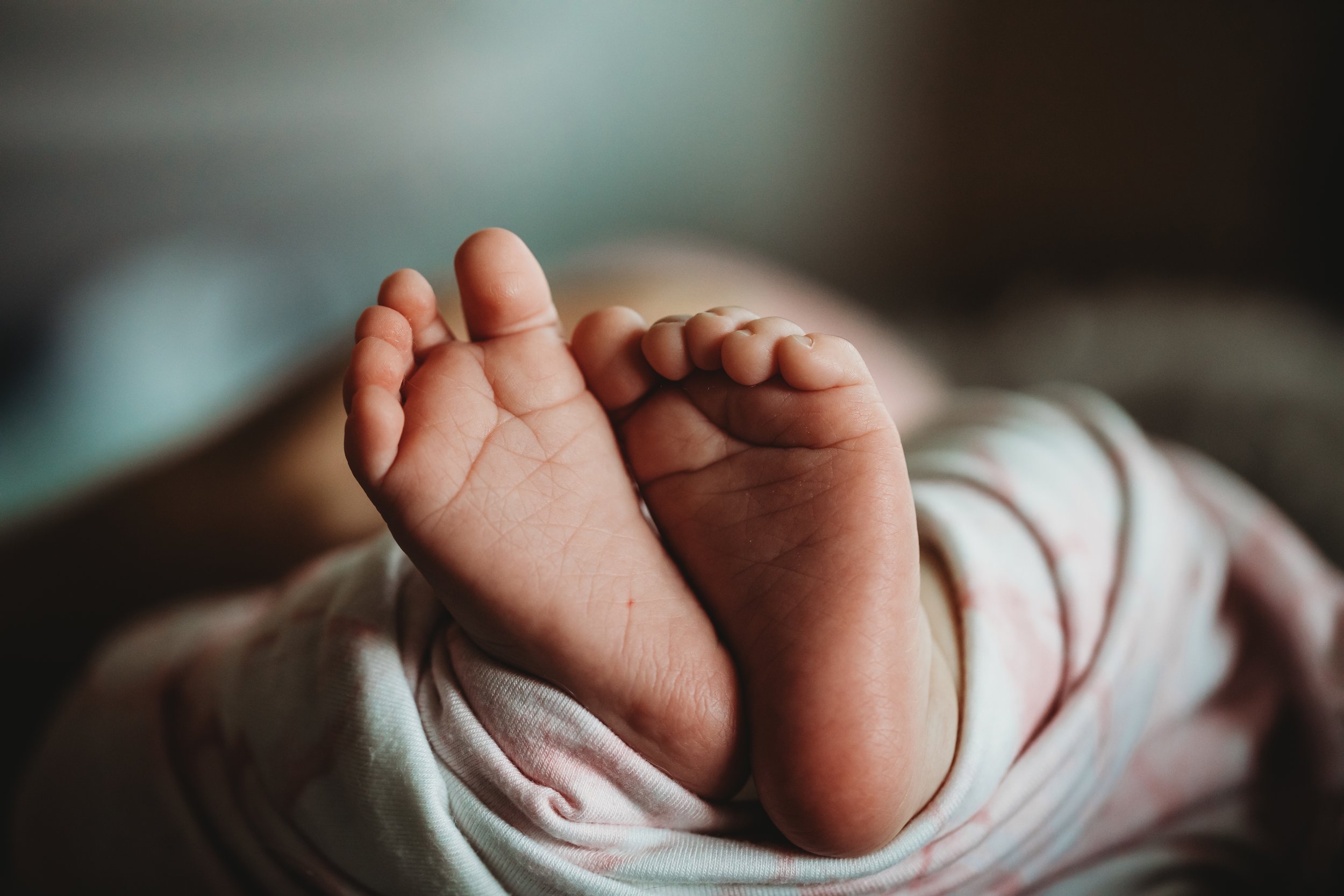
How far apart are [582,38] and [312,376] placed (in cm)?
63

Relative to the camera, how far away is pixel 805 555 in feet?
1.26

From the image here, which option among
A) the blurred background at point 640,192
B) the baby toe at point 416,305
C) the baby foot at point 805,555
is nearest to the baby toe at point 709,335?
the baby foot at point 805,555

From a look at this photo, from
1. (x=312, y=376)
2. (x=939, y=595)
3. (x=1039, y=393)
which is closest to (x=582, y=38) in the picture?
(x=312, y=376)

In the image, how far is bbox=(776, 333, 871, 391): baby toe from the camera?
0.37m

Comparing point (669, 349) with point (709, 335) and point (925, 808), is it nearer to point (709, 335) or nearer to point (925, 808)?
point (709, 335)

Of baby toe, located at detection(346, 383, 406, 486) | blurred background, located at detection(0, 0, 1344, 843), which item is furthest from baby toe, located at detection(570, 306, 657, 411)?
blurred background, located at detection(0, 0, 1344, 843)

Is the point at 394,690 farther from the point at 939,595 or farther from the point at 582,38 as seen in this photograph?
the point at 582,38

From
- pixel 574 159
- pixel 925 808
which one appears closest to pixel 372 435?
pixel 925 808

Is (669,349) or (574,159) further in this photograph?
(574,159)

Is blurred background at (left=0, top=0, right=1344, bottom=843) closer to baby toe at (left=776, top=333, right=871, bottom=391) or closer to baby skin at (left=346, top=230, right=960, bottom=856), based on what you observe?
baby skin at (left=346, top=230, right=960, bottom=856)

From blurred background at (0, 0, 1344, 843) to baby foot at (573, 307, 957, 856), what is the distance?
1.70 feet

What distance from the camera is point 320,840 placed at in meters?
0.43

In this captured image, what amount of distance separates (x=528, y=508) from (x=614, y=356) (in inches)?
3.6

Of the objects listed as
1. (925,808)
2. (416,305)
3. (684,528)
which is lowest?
(925,808)
